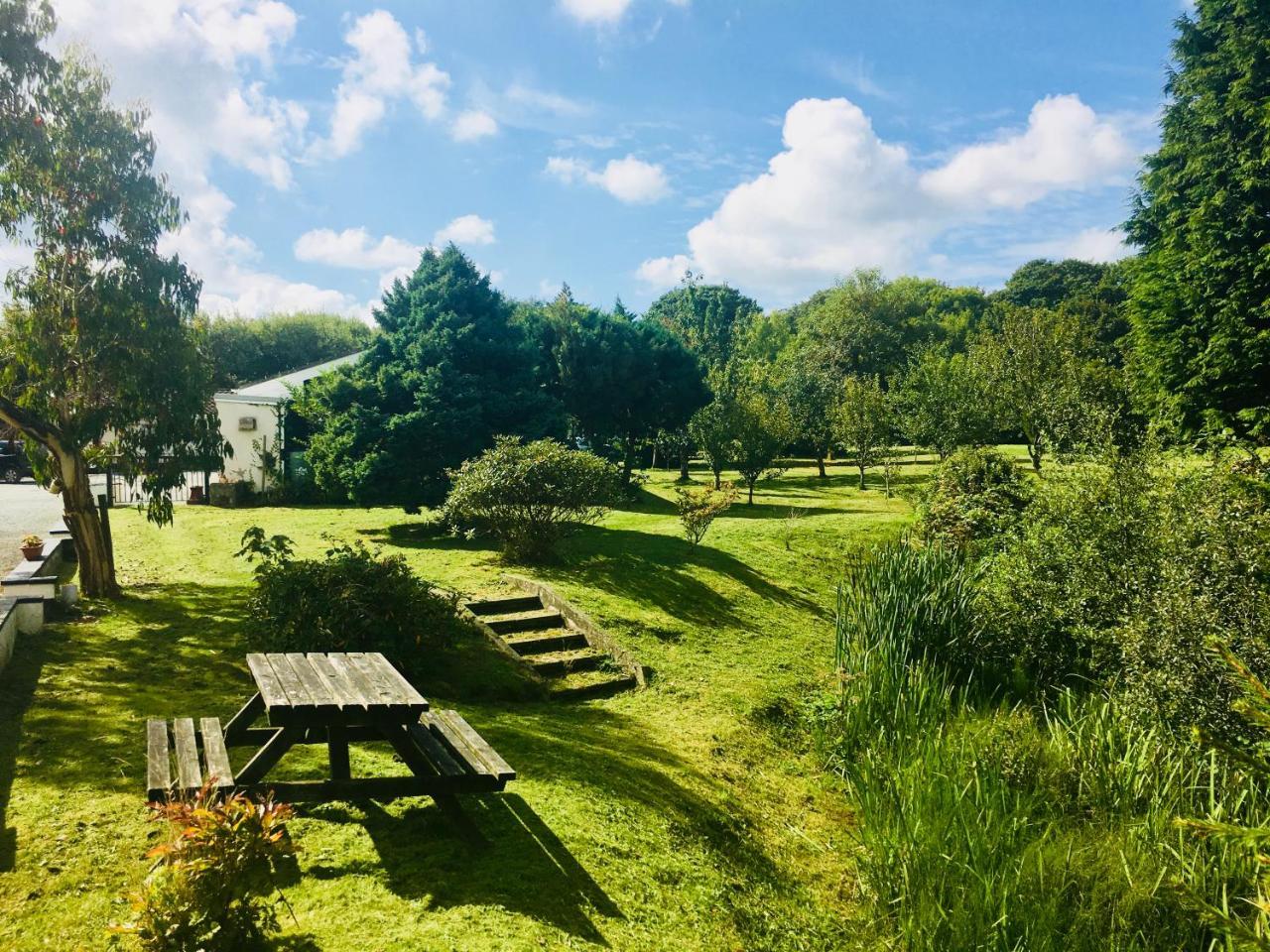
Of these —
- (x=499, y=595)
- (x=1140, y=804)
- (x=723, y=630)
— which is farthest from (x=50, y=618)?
(x=1140, y=804)

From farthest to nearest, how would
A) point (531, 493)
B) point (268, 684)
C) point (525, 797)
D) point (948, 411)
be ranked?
point (948, 411)
point (531, 493)
point (525, 797)
point (268, 684)

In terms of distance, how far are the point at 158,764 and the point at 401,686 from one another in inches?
55.8

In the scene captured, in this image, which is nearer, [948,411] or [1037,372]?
[948,411]

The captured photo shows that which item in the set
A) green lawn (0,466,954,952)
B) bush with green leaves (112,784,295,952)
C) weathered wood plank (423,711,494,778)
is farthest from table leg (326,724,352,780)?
bush with green leaves (112,784,295,952)

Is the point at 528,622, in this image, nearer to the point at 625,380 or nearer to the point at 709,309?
the point at 625,380

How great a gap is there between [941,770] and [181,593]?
10384mm

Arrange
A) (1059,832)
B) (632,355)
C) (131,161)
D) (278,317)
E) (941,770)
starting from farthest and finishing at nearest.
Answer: (278,317) → (632,355) → (131,161) → (941,770) → (1059,832)

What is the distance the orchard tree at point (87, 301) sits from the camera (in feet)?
32.8

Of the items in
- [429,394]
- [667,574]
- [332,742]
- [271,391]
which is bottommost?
[667,574]

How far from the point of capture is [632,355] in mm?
27500

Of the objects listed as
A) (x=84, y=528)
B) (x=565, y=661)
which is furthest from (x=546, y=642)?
(x=84, y=528)

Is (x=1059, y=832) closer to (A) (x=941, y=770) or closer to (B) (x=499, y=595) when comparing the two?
(A) (x=941, y=770)

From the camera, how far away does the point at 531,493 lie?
13312mm

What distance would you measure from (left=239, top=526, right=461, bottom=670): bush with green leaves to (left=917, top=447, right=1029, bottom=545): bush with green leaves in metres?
9.08
